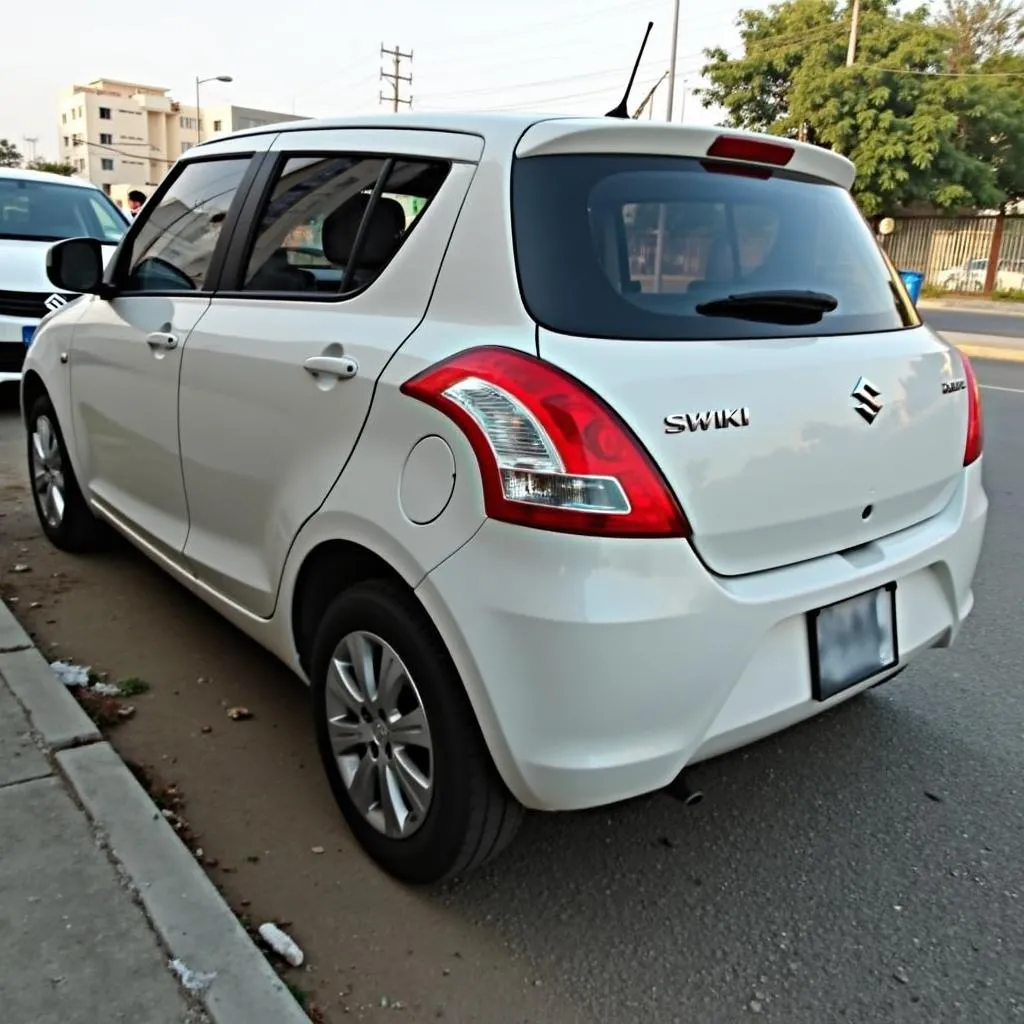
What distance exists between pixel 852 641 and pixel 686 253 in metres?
0.97

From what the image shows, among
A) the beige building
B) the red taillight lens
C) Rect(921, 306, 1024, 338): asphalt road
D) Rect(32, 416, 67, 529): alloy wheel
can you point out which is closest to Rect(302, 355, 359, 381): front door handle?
the red taillight lens

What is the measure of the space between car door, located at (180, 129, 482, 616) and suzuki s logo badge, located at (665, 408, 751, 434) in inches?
25.7

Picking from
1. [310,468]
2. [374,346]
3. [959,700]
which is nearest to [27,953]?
[310,468]

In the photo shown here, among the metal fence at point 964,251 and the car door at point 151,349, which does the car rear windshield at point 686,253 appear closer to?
the car door at point 151,349

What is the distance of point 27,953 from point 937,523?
2.31m

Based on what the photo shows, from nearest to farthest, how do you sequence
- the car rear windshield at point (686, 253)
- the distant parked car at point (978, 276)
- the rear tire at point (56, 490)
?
the car rear windshield at point (686, 253), the rear tire at point (56, 490), the distant parked car at point (978, 276)

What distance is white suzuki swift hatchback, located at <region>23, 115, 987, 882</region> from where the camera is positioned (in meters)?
1.90

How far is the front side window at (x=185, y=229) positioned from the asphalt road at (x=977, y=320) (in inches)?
642

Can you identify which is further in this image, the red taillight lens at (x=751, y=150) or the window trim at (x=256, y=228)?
the window trim at (x=256, y=228)

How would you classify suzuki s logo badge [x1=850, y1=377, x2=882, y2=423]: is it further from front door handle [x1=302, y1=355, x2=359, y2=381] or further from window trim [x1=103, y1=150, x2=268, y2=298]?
window trim [x1=103, y1=150, x2=268, y2=298]

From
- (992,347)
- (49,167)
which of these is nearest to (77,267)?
(992,347)

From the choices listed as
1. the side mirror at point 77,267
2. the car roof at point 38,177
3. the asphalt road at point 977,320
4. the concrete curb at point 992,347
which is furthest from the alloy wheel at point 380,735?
the asphalt road at point 977,320

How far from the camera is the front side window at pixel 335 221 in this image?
240cm

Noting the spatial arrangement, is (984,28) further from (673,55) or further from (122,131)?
(122,131)
